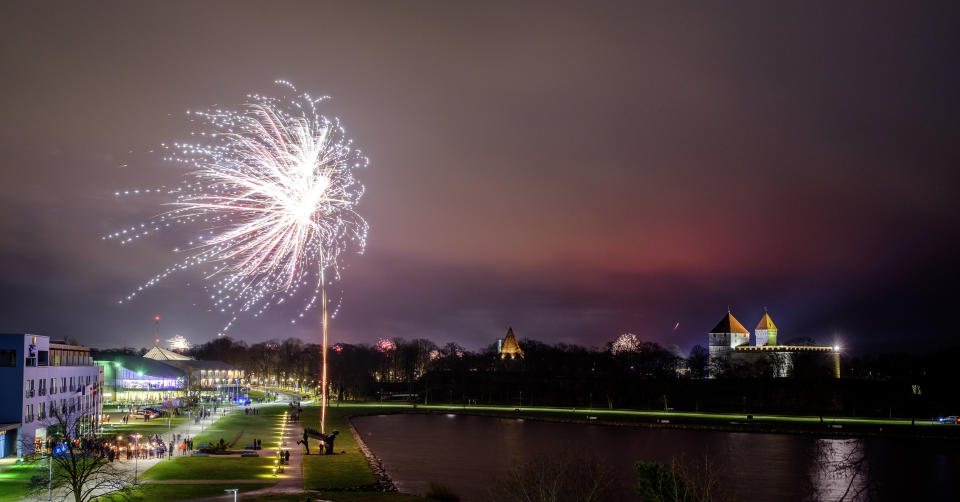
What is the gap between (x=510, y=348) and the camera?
515ft

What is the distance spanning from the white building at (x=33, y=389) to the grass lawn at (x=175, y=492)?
8.28m

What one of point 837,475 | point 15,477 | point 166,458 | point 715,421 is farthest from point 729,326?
point 15,477

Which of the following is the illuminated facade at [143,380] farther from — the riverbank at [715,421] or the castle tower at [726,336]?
the castle tower at [726,336]

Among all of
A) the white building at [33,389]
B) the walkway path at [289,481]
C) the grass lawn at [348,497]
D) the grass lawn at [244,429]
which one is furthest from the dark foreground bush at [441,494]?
the white building at [33,389]

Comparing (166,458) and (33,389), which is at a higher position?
(33,389)

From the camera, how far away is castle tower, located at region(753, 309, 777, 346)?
141m

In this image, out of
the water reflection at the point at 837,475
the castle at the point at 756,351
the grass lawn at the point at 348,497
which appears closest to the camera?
the grass lawn at the point at 348,497

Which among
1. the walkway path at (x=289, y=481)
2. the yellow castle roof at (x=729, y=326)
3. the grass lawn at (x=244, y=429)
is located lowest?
the grass lawn at (x=244, y=429)

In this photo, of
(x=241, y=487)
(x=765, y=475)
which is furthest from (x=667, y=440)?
(x=241, y=487)

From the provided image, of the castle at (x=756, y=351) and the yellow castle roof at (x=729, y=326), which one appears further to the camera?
the yellow castle roof at (x=729, y=326)

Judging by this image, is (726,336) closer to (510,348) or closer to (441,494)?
(510,348)

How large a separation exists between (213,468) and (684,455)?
2771 centimetres

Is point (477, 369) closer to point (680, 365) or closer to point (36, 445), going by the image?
point (680, 365)

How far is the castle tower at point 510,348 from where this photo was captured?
506 feet
